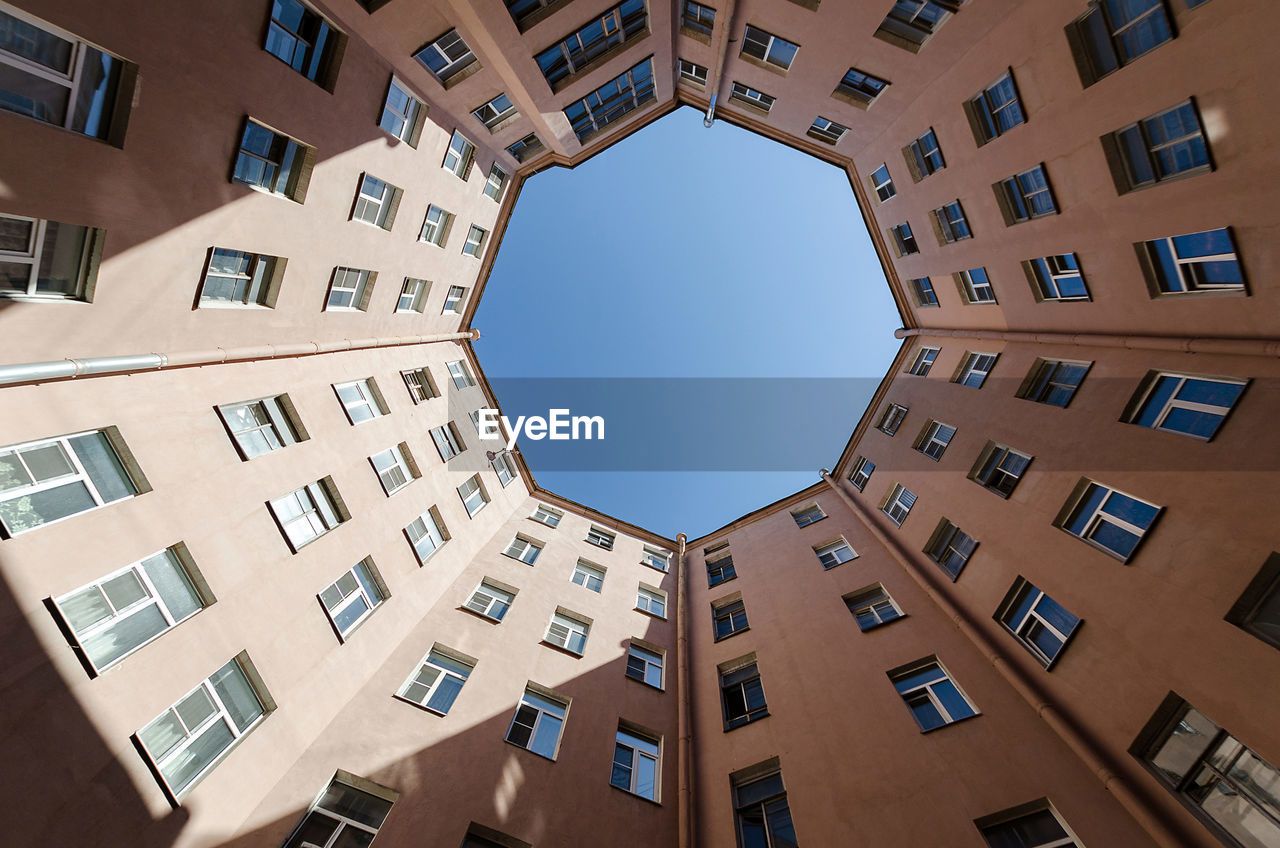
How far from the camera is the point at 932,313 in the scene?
23.6 meters

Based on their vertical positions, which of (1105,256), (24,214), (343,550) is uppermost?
(1105,256)

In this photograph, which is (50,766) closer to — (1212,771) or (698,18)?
(1212,771)

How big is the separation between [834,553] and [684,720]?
383 inches

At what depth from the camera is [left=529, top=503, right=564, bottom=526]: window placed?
26.8m

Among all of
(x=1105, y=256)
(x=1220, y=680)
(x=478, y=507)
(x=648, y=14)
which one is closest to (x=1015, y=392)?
(x=1105, y=256)

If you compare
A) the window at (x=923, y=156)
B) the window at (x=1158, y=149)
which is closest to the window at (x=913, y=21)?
the window at (x=923, y=156)


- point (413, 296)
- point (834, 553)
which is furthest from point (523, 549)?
point (834, 553)

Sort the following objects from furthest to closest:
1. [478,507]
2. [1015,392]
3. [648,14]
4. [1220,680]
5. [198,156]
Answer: [478,507], [648,14], [1015,392], [198,156], [1220,680]

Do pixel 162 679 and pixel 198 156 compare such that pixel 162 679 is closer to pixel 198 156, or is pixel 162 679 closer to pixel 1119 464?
pixel 198 156

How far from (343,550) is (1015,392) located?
2111 centimetres

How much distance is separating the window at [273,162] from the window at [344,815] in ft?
46.1

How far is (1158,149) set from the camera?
11.3m

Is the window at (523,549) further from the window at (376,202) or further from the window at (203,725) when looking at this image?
the window at (376,202)

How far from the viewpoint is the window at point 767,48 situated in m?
19.8
